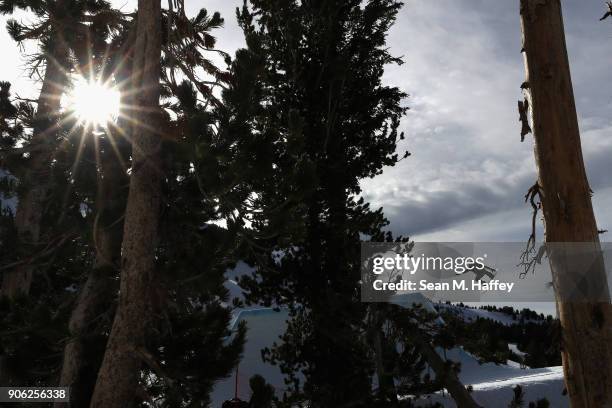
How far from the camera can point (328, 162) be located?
34.9ft

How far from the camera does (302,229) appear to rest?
7641 millimetres

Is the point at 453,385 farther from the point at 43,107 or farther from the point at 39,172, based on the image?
the point at 43,107

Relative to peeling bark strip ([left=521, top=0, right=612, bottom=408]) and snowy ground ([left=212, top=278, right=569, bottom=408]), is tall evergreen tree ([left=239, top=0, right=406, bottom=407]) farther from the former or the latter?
snowy ground ([left=212, top=278, right=569, bottom=408])

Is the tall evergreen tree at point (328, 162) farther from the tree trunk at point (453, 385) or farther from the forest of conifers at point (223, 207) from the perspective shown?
the tree trunk at point (453, 385)

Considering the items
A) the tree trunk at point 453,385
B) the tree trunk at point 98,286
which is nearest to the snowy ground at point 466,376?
the tree trunk at point 453,385

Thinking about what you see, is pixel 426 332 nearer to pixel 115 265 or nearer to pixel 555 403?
pixel 115 265

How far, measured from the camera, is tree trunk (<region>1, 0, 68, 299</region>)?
7.66m

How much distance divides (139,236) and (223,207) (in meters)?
1.13

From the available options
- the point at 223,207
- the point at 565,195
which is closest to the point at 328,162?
the point at 223,207

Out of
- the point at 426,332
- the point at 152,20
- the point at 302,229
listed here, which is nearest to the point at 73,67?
the point at 152,20

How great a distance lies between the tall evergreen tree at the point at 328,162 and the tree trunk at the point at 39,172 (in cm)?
390

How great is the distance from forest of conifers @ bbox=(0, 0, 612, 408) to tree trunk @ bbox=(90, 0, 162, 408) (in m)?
0.02

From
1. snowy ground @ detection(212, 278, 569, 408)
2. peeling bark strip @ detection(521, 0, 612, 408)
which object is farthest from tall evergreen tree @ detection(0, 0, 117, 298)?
snowy ground @ detection(212, 278, 569, 408)

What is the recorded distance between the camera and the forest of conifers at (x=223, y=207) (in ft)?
13.4
